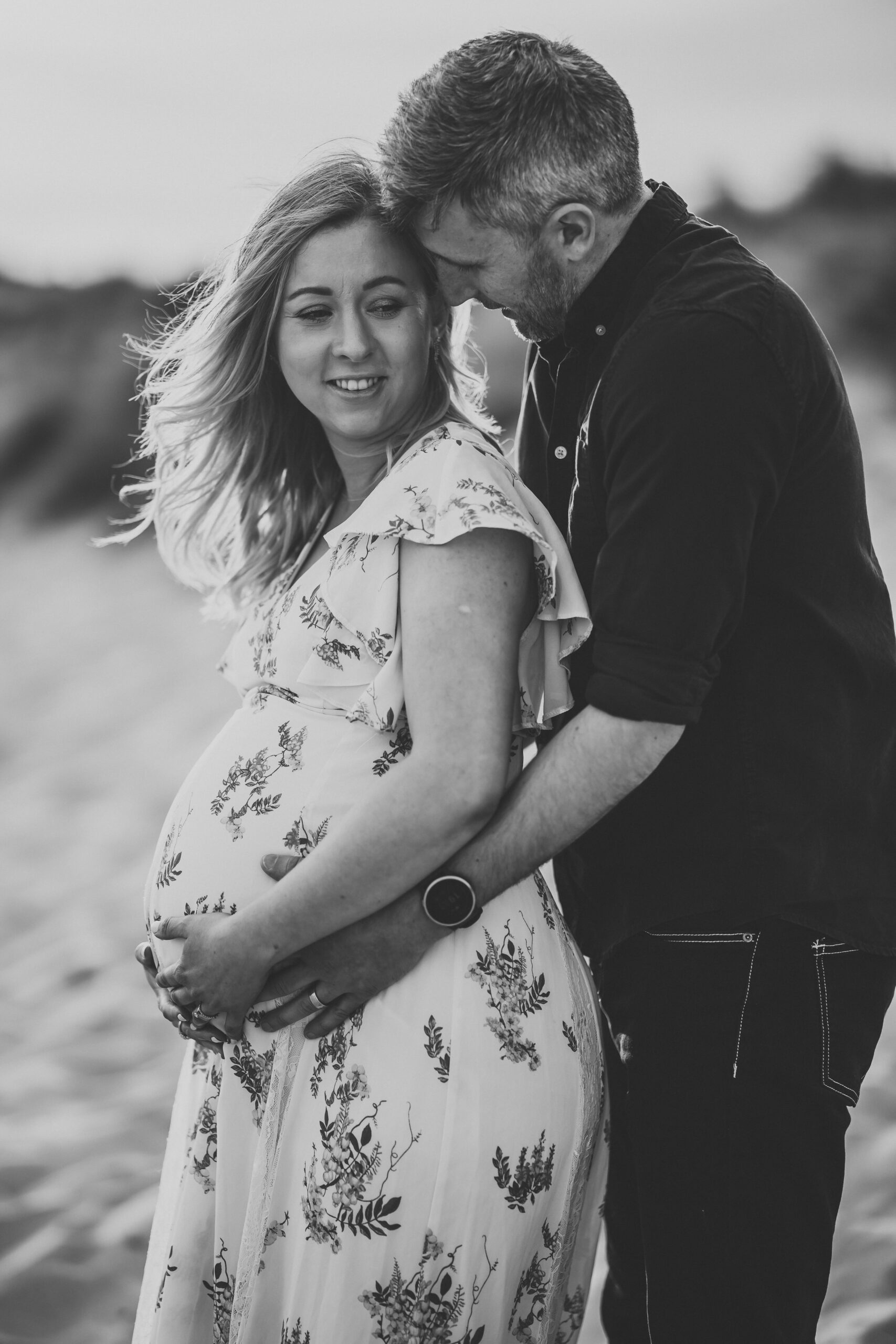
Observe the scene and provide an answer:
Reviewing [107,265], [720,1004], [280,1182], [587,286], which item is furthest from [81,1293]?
[107,265]

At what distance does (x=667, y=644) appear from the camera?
127 cm

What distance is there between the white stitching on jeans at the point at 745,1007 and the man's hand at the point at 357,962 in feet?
1.25

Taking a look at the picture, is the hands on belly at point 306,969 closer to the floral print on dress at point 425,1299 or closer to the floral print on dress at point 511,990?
the floral print on dress at point 511,990

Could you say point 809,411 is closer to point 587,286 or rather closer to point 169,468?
point 587,286

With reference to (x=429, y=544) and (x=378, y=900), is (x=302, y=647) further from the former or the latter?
(x=378, y=900)

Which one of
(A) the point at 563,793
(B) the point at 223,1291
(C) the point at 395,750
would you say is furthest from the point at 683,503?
(B) the point at 223,1291

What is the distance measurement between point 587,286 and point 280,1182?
119 cm

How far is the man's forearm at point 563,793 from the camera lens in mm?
1317

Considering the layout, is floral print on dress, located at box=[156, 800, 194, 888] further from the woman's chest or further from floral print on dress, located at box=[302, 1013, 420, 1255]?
floral print on dress, located at box=[302, 1013, 420, 1255]

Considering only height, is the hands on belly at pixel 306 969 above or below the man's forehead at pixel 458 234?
below

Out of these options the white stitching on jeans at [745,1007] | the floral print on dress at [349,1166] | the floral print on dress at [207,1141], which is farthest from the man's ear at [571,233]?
the floral print on dress at [207,1141]

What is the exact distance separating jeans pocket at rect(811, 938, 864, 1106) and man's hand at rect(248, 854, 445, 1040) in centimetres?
48

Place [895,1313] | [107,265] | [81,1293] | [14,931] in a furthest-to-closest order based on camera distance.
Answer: [107,265]
[14,931]
[81,1293]
[895,1313]

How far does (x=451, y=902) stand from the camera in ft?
4.53
